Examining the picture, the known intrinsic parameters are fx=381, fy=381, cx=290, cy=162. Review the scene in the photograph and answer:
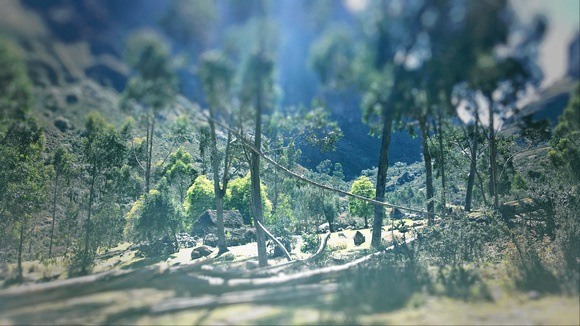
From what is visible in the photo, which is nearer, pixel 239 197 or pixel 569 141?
pixel 569 141

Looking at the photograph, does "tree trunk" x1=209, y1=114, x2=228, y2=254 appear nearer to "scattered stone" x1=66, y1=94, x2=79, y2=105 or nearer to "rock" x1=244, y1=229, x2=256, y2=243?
"rock" x1=244, y1=229, x2=256, y2=243

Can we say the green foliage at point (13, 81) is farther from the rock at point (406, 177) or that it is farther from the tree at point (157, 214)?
the rock at point (406, 177)

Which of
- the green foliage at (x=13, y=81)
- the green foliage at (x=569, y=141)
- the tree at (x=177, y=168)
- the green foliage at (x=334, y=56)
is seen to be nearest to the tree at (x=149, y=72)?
the green foliage at (x=13, y=81)

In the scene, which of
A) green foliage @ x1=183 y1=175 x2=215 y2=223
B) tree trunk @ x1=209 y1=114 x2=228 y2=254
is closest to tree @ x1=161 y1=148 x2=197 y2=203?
green foliage @ x1=183 y1=175 x2=215 y2=223

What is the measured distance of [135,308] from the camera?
21.5 ft

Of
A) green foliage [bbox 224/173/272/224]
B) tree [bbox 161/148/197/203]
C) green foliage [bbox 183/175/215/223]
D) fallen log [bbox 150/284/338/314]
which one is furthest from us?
green foliage [bbox 224/173/272/224]

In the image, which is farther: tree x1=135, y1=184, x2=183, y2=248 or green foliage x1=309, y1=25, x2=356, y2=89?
tree x1=135, y1=184, x2=183, y2=248

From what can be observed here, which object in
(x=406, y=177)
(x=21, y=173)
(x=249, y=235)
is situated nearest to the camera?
(x=21, y=173)

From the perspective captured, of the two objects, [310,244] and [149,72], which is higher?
[149,72]

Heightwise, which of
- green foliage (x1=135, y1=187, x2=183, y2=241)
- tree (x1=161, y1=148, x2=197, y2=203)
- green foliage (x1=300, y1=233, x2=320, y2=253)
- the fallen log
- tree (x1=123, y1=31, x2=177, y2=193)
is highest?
tree (x1=161, y1=148, x2=197, y2=203)

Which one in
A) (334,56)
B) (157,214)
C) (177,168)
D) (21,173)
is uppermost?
(177,168)

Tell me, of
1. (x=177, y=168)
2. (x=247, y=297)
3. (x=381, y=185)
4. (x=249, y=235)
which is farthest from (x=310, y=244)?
(x=177, y=168)

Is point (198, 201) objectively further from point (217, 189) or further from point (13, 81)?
point (13, 81)

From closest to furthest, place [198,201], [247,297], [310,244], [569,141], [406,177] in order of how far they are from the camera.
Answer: [247,297] < [569,141] < [310,244] < [198,201] < [406,177]
